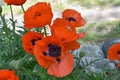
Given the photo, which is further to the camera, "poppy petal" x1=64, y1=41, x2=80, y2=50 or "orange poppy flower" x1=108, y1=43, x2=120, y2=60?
"orange poppy flower" x1=108, y1=43, x2=120, y2=60

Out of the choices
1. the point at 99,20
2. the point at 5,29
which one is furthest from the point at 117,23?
the point at 5,29

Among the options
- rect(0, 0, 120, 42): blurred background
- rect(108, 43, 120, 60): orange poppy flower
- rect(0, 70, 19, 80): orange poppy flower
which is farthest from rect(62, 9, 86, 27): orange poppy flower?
rect(0, 0, 120, 42): blurred background

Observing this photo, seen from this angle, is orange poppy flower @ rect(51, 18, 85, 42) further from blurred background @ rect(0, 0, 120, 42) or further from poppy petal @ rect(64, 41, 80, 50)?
blurred background @ rect(0, 0, 120, 42)

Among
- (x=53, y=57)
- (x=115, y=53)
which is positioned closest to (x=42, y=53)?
(x=53, y=57)

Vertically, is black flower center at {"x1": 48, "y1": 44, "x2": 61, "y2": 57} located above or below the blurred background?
above

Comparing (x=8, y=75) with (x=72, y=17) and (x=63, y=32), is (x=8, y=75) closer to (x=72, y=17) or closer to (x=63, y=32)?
(x=63, y=32)

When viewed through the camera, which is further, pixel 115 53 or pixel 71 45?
pixel 115 53

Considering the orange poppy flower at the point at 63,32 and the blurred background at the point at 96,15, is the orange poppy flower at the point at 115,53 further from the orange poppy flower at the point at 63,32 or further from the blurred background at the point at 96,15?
the blurred background at the point at 96,15

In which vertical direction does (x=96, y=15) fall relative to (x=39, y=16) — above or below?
below
